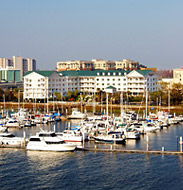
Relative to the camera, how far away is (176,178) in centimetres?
2452

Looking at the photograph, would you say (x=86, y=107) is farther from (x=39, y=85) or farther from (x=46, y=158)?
(x=46, y=158)

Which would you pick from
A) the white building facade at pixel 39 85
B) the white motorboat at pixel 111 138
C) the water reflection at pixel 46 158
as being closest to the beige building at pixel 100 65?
the white building facade at pixel 39 85

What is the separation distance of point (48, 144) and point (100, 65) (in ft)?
268

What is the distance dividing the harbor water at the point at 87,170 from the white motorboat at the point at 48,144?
0.37 meters

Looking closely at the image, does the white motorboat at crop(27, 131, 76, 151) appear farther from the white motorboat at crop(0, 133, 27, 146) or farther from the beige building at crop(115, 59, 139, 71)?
the beige building at crop(115, 59, 139, 71)

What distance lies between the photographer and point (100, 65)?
11131 centimetres

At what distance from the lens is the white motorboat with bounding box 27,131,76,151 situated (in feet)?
99.4

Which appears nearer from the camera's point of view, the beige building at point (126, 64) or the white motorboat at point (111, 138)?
the white motorboat at point (111, 138)

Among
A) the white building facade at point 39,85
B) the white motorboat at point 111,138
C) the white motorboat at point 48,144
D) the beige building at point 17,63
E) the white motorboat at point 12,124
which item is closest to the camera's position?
the white motorboat at point 48,144

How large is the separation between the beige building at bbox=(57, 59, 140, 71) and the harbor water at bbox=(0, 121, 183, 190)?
77.5m

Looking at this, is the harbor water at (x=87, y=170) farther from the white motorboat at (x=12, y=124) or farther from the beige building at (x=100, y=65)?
the beige building at (x=100, y=65)

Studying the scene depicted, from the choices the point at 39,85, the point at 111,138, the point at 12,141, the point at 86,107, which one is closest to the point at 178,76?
the point at 86,107

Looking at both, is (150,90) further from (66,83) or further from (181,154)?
(181,154)

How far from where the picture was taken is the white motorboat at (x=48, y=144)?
30297 mm
